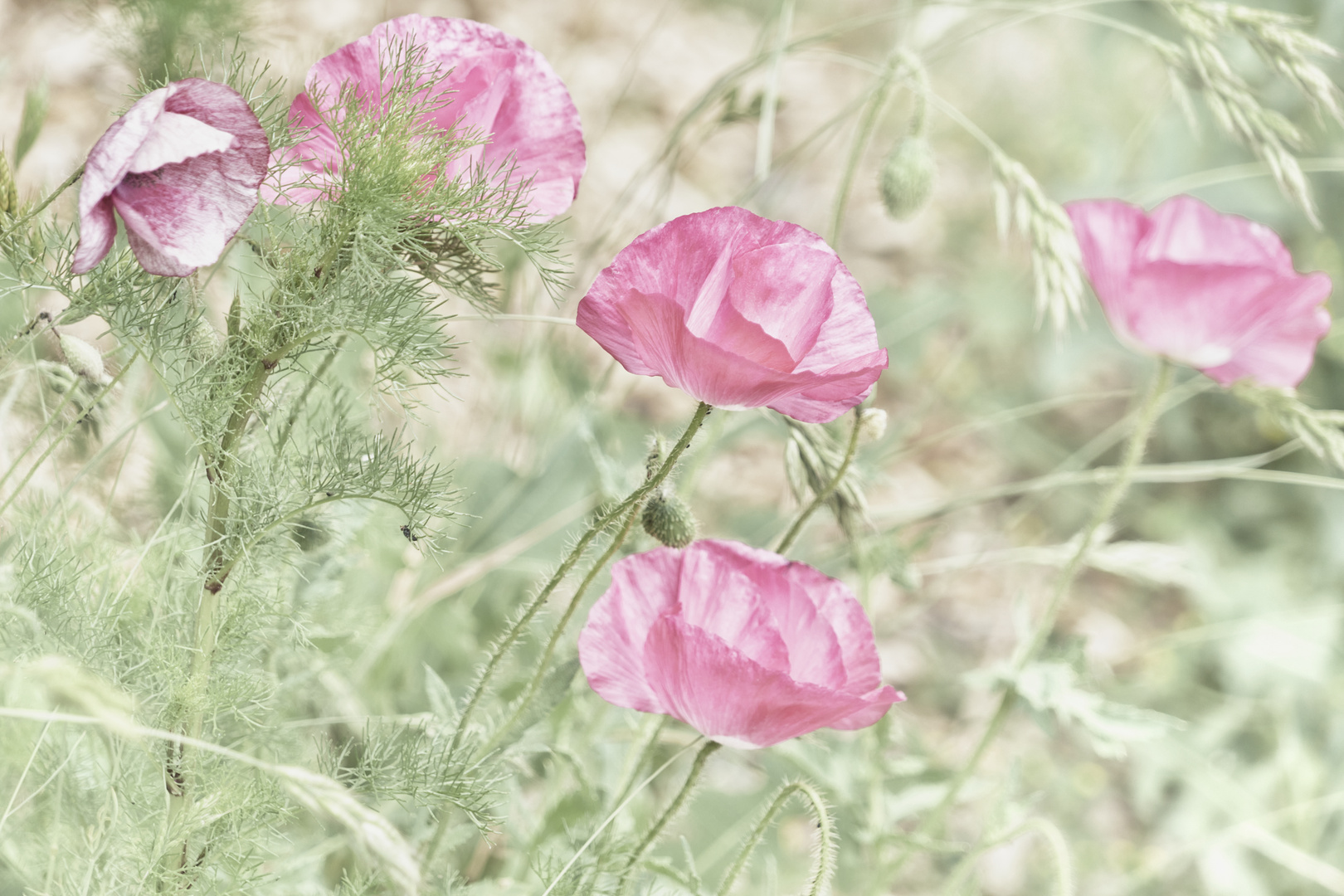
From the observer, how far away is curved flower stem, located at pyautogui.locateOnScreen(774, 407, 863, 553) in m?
0.61

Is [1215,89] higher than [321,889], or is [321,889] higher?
[1215,89]

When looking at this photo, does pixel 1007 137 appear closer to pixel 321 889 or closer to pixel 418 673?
pixel 418 673

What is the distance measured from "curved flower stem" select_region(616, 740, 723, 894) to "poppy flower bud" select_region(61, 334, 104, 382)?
349mm

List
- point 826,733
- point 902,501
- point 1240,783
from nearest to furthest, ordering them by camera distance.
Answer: point 826,733 < point 1240,783 < point 902,501

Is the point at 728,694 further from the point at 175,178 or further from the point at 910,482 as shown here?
the point at 910,482

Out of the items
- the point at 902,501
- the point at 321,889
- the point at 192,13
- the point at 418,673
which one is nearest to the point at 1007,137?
the point at 902,501

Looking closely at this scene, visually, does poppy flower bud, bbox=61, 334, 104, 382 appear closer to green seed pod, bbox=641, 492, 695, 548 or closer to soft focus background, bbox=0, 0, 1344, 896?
soft focus background, bbox=0, 0, 1344, 896

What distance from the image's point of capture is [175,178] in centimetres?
47

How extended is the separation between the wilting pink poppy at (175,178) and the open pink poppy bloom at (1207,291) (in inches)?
24.6

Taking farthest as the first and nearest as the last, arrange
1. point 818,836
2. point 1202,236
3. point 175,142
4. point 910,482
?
point 910,482 → point 1202,236 → point 818,836 → point 175,142

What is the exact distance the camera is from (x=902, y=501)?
77.2 inches

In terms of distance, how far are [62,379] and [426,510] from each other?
0.69 ft

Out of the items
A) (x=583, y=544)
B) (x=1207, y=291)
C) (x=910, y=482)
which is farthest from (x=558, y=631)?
(x=910, y=482)

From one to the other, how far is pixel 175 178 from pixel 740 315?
9.6 inches
